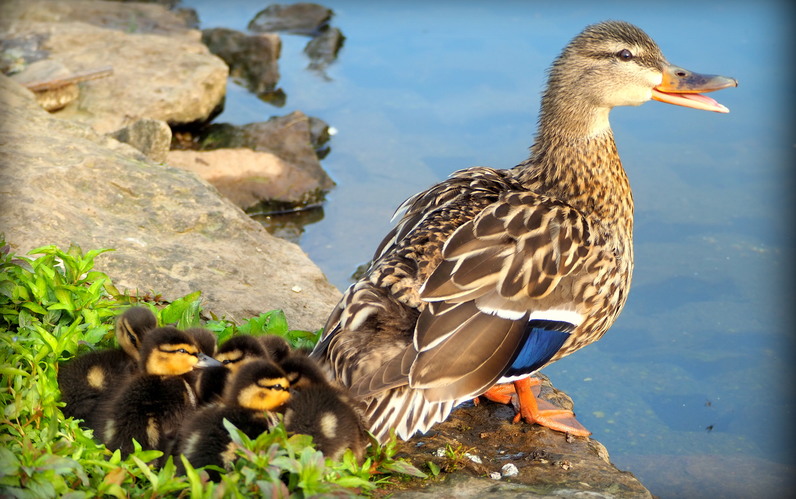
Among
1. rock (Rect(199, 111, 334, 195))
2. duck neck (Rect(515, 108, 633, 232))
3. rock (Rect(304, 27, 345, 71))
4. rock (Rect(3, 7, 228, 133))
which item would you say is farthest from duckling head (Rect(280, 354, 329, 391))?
rock (Rect(304, 27, 345, 71))

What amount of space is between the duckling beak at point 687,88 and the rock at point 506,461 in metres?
1.64

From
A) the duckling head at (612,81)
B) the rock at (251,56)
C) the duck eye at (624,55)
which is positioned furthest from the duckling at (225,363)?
the rock at (251,56)

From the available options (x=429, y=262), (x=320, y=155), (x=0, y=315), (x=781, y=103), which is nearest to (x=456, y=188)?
(x=429, y=262)

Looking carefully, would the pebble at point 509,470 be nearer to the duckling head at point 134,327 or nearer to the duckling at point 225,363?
the duckling at point 225,363

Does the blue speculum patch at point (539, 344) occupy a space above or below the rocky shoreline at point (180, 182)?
above

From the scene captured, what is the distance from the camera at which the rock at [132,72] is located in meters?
7.86

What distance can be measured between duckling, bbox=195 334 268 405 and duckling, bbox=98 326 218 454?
4cm

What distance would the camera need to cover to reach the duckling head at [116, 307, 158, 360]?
3740 mm

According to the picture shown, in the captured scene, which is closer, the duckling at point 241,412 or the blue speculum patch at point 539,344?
the duckling at point 241,412

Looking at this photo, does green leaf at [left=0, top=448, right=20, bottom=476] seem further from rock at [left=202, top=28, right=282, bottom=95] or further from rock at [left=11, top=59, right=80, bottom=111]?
rock at [left=202, top=28, right=282, bottom=95]

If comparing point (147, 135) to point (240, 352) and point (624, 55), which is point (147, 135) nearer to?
point (240, 352)

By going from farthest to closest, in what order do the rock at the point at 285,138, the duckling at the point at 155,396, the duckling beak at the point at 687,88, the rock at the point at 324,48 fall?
1. the rock at the point at 324,48
2. the rock at the point at 285,138
3. the duckling beak at the point at 687,88
4. the duckling at the point at 155,396

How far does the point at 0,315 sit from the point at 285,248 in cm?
187

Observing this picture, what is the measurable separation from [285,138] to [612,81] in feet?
13.5
